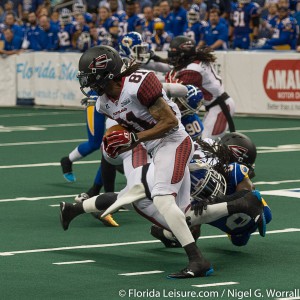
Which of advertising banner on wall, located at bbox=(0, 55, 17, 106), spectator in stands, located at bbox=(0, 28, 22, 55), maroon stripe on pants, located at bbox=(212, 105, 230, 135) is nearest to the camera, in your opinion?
maroon stripe on pants, located at bbox=(212, 105, 230, 135)

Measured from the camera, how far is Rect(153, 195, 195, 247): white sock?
7.60 metres

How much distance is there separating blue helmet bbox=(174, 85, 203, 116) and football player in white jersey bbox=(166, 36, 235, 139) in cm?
64

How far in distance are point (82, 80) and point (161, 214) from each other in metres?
1.16

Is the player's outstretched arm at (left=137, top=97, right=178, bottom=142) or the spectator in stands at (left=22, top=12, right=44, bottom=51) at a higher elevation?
the player's outstretched arm at (left=137, top=97, right=178, bottom=142)

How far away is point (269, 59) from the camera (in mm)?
20203

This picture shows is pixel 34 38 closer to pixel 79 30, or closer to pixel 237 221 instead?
pixel 79 30

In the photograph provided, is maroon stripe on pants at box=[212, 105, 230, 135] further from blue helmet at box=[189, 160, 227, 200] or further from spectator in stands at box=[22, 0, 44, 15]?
spectator in stands at box=[22, 0, 44, 15]

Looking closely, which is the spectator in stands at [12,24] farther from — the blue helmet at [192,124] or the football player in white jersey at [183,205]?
the football player in white jersey at [183,205]

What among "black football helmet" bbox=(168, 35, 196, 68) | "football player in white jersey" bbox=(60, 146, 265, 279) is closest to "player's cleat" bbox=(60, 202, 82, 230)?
"football player in white jersey" bbox=(60, 146, 265, 279)

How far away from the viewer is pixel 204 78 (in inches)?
515

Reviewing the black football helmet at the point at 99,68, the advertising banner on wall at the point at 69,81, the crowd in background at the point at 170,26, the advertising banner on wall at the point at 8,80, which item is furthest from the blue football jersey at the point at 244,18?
the black football helmet at the point at 99,68

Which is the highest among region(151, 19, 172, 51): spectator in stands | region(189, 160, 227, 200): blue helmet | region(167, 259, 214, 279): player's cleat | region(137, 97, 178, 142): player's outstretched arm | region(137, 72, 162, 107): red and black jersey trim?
region(137, 72, 162, 107): red and black jersey trim

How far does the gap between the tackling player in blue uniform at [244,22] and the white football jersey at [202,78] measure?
10.8 metres

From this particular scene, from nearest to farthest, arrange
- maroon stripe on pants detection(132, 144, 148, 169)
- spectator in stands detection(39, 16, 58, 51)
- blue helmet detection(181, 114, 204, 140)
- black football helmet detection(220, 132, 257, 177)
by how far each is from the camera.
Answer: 1. maroon stripe on pants detection(132, 144, 148, 169)
2. black football helmet detection(220, 132, 257, 177)
3. blue helmet detection(181, 114, 204, 140)
4. spectator in stands detection(39, 16, 58, 51)
